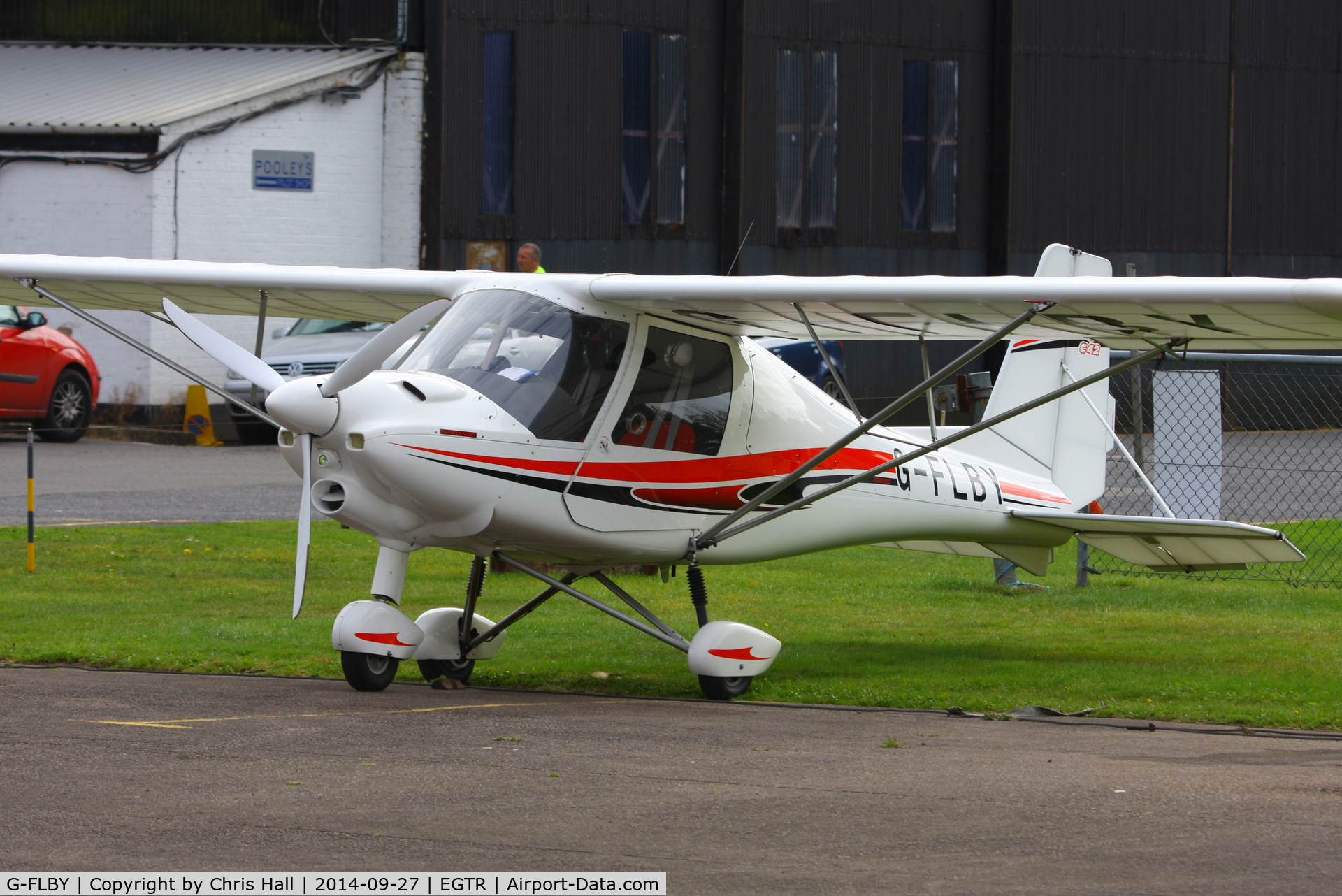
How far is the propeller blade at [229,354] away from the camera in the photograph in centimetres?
823

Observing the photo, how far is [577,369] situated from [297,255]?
1830cm

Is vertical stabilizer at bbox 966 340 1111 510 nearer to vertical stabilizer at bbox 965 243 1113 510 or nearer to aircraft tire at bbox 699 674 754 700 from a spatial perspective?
vertical stabilizer at bbox 965 243 1113 510

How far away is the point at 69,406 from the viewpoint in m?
22.4

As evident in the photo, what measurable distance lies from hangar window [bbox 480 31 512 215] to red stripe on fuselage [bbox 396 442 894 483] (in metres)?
17.1

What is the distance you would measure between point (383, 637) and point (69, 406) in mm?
15585

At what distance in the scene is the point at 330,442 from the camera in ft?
25.5

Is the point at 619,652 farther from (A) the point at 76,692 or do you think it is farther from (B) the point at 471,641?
(A) the point at 76,692

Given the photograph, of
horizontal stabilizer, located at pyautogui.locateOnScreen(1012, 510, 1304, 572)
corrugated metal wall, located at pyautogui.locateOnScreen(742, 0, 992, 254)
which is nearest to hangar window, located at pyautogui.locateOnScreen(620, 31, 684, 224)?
corrugated metal wall, located at pyautogui.locateOnScreen(742, 0, 992, 254)

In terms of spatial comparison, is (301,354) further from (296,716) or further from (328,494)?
(296,716)

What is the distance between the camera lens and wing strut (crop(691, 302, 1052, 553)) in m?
8.14

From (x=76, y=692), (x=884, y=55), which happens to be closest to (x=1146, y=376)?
(x=884, y=55)

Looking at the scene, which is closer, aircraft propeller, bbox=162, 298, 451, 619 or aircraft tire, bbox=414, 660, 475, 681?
aircraft propeller, bbox=162, 298, 451, 619

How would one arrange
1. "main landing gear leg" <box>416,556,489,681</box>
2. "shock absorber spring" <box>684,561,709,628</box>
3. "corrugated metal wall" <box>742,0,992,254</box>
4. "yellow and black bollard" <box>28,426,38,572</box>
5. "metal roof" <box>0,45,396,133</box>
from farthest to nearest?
"corrugated metal wall" <box>742,0,992,254</box> < "metal roof" <box>0,45,396,133</box> < "yellow and black bollard" <box>28,426,38,572</box> < "shock absorber spring" <box>684,561,709,628</box> < "main landing gear leg" <box>416,556,489,681</box>

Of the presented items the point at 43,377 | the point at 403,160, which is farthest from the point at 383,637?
the point at 403,160
